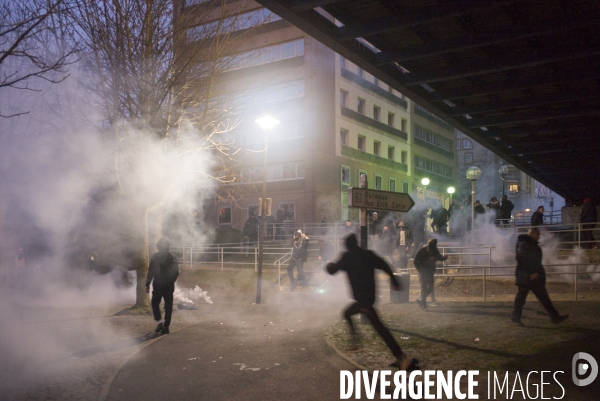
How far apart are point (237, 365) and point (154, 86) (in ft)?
25.8

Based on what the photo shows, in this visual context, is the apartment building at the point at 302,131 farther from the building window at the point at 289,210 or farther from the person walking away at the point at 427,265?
the person walking away at the point at 427,265

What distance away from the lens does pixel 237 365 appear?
22.5 feet

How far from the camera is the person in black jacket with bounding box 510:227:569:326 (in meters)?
8.03

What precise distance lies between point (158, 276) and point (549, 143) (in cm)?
1016

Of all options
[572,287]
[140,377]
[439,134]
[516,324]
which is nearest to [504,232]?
[572,287]

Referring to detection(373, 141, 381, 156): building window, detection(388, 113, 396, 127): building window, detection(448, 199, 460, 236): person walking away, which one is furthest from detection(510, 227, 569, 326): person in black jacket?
detection(388, 113, 396, 127): building window

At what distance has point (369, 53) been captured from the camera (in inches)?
288

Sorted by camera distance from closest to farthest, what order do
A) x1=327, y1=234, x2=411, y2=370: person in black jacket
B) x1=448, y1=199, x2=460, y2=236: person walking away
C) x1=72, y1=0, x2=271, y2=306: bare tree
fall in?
x1=327, y1=234, x2=411, y2=370: person in black jacket, x1=72, y1=0, x2=271, y2=306: bare tree, x1=448, y1=199, x2=460, y2=236: person walking away

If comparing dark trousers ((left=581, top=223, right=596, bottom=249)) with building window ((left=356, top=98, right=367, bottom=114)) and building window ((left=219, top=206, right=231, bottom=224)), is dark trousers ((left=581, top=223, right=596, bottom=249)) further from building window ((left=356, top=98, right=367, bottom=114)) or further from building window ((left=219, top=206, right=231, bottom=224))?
building window ((left=219, top=206, right=231, bottom=224))

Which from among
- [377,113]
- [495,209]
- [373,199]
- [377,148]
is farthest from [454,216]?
[377,113]

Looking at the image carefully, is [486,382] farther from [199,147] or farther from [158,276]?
[199,147]

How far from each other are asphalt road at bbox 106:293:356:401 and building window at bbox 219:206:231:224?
82.6ft

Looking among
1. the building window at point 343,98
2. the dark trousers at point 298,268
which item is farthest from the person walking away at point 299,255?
the building window at point 343,98

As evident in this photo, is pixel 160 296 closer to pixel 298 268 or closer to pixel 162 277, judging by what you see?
pixel 162 277
